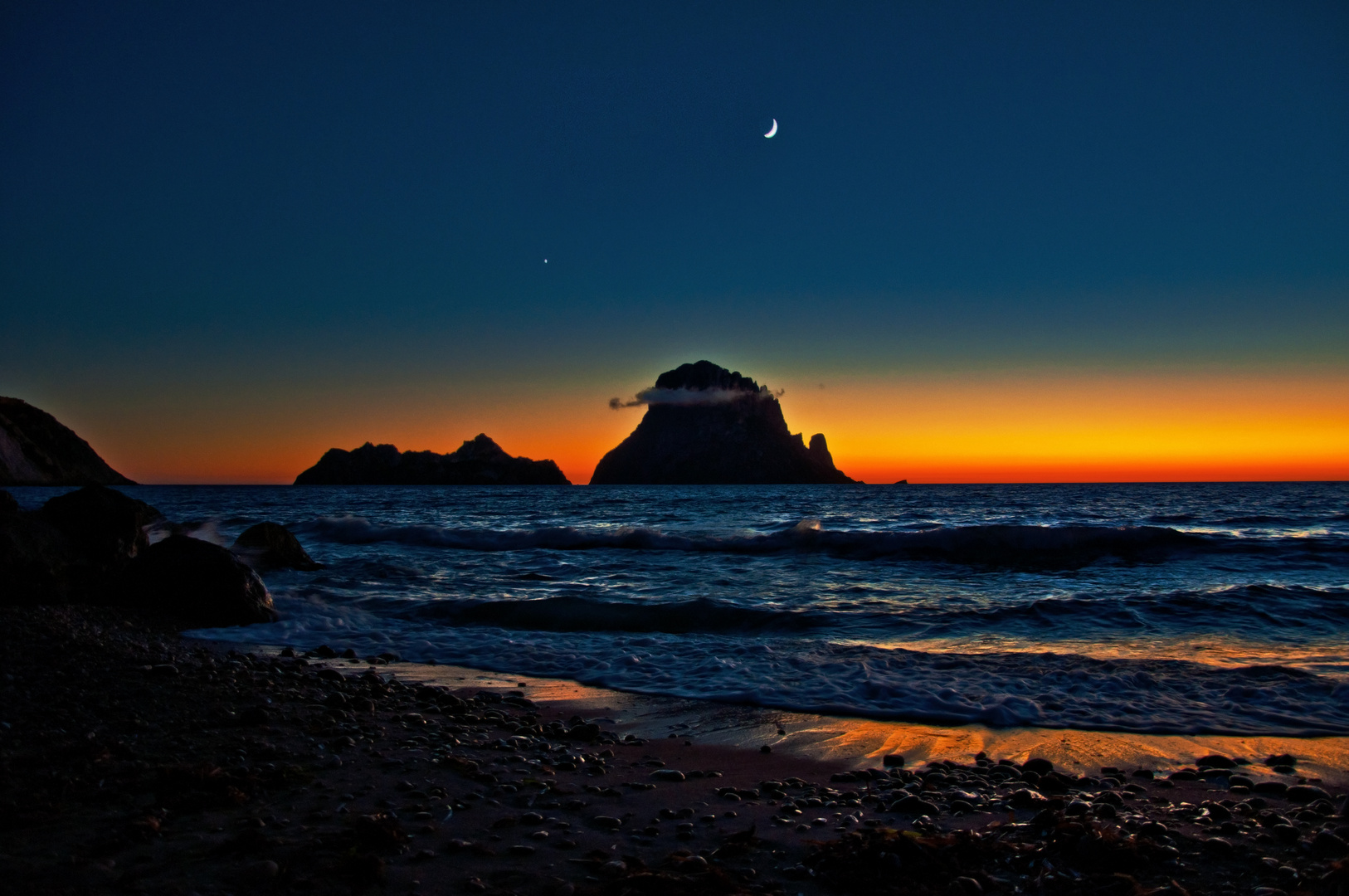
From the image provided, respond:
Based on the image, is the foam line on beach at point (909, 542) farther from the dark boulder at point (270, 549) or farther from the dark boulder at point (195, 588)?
the dark boulder at point (195, 588)

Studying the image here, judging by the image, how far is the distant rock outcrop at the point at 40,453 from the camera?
347 feet

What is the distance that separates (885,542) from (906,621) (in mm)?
11703

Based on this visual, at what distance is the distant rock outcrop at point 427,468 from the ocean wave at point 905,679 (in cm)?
15322

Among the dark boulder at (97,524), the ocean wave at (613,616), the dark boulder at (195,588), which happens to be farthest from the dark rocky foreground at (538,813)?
the dark boulder at (97,524)

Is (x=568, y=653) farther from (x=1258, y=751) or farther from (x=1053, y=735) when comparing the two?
(x=1258, y=751)

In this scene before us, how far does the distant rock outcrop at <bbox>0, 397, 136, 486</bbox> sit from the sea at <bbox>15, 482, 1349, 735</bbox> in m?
121

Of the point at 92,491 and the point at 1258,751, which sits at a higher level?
the point at 92,491

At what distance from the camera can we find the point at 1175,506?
4572 cm

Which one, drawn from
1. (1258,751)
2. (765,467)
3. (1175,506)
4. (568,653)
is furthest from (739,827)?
(765,467)

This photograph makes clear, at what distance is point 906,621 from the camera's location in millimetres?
10461

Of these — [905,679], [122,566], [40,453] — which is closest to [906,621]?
[905,679]

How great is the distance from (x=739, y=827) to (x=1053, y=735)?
10.9ft

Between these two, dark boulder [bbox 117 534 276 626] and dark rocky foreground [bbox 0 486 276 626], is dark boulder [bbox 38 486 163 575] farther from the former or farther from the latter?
dark boulder [bbox 117 534 276 626]

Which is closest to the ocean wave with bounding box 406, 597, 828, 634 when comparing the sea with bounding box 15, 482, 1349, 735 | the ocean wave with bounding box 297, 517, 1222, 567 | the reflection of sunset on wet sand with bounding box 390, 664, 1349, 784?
the sea with bounding box 15, 482, 1349, 735
